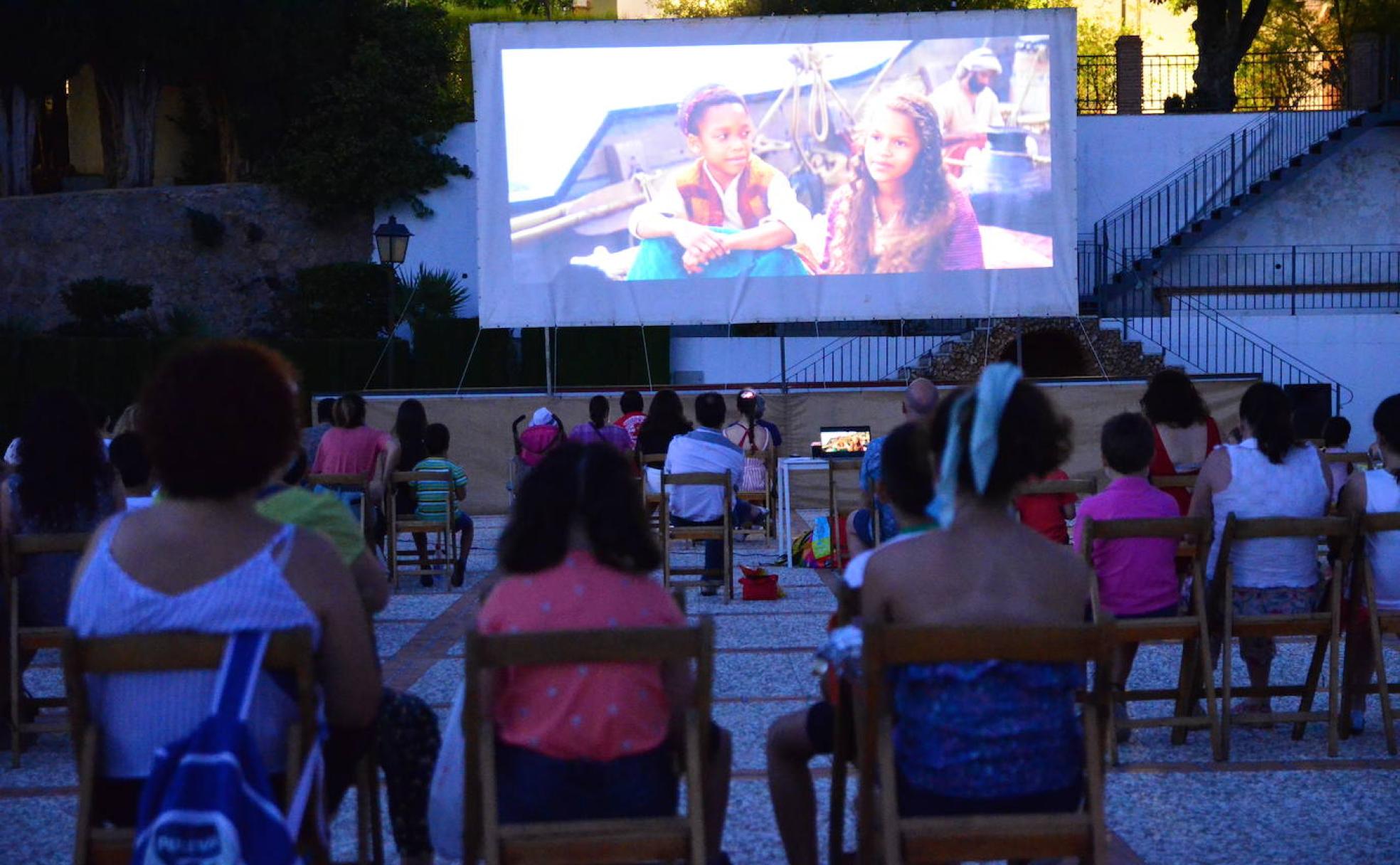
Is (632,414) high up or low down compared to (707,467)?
up

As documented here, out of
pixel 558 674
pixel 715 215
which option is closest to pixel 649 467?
pixel 715 215

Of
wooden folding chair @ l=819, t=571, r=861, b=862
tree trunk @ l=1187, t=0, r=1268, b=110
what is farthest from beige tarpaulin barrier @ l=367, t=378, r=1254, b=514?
wooden folding chair @ l=819, t=571, r=861, b=862

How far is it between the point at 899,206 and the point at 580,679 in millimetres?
13346

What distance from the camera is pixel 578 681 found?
2.80 meters

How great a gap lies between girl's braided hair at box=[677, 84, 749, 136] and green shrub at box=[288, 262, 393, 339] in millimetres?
9563

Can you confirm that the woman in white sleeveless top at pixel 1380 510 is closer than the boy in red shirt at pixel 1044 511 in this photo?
Yes

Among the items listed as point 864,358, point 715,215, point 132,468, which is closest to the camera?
point 132,468

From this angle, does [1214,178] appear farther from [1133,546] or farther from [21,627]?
[21,627]

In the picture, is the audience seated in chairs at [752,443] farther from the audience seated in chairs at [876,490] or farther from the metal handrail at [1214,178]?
the metal handrail at [1214,178]

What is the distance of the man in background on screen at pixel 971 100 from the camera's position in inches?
615

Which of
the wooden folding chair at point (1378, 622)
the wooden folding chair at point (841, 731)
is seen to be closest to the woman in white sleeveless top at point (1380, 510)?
the wooden folding chair at point (1378, 622)

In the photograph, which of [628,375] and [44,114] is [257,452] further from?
[44,114]

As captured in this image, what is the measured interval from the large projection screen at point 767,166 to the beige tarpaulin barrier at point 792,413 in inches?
34.2

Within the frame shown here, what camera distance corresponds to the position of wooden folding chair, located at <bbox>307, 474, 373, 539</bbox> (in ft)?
27.1
